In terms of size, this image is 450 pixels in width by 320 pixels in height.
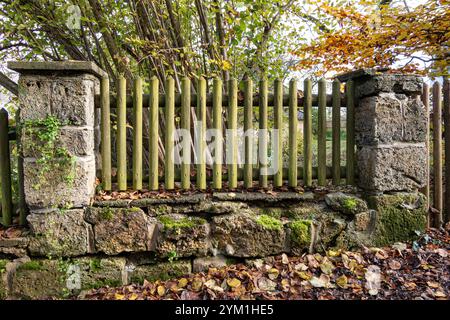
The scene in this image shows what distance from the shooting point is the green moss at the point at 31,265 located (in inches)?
89.6

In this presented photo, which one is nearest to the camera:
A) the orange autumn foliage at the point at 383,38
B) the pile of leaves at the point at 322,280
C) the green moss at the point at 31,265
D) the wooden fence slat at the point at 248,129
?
the pile of leaves at the point at 322,280

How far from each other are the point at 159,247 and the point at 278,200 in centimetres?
111

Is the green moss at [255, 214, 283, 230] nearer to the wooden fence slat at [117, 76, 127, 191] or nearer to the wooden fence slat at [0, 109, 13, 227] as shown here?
the wooden fence slat at [117, 76, 127, 191]

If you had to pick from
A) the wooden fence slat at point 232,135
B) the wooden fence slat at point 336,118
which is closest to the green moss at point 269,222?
the wooden fence slat at point 232,135

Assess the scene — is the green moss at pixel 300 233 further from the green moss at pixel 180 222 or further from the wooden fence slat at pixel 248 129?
the green moss at pixel 180 222

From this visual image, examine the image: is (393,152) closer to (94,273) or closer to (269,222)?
(269,222)

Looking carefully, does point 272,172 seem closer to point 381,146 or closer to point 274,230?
point 274,230

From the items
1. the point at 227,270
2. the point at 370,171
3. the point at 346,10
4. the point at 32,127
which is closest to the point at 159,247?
the point at 227,270

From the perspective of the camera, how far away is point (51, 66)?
225 centimetres

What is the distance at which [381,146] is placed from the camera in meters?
2.60

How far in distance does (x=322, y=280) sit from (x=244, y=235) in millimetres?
698

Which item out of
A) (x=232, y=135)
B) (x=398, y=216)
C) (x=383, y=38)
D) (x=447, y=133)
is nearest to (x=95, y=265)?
(x=232, y=135)

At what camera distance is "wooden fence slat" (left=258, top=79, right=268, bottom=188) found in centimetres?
265

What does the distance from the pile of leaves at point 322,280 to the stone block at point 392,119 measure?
101cm
